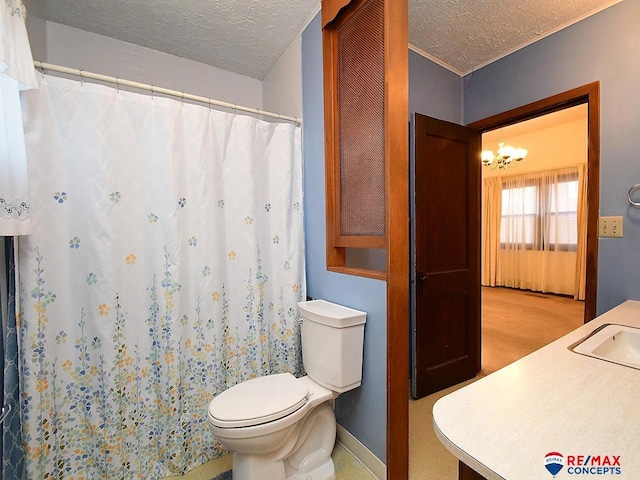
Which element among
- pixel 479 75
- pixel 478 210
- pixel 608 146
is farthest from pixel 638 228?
pixel 479 75

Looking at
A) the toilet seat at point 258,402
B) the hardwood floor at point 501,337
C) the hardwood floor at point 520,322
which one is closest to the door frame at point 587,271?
the hardwood floor at point 501,337

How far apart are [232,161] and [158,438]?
60.0 inches

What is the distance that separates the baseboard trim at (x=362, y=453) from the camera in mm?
1338

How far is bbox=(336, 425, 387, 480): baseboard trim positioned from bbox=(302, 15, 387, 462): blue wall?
27mm

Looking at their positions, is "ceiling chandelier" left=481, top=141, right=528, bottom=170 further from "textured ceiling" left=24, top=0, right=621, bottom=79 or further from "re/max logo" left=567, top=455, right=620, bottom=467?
"re/max logo" left=567, top=455, right=620, bottom=467

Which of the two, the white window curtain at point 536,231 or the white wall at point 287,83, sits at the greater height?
the white wall at point 287,83

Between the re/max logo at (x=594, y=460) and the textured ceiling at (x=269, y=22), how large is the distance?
2.10 metres

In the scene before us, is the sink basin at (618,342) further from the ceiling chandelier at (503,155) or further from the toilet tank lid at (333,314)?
the ceiling chandelier at (503,155)

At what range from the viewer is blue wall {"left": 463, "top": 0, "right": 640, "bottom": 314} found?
149 cm

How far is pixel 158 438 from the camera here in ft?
4.61

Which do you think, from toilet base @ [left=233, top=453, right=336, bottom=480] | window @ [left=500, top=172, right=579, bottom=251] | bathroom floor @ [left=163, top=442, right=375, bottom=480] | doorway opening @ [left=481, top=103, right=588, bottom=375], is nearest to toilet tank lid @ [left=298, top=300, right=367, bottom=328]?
toilet base @ [left=233, top=453, right=336, bottom=480]

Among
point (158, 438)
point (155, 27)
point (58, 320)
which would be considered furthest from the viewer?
point (155, 27)

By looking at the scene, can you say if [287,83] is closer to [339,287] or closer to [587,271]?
[339,287]

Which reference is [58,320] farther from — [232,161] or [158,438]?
[232,161]
